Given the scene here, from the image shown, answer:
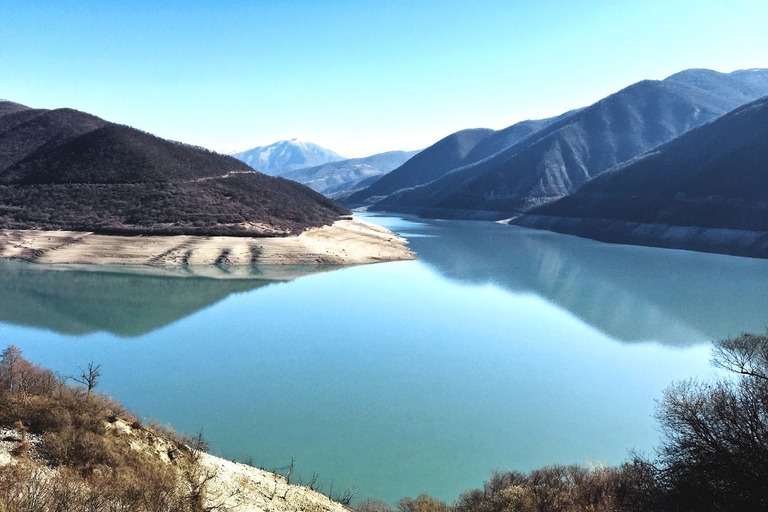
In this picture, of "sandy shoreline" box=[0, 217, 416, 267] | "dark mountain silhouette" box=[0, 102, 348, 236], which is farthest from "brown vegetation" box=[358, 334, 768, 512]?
"dark mountain silhouette" box=[0, 102, 348, 236]

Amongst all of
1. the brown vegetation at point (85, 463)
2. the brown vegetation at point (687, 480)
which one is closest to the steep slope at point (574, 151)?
the brown vegetation at point (687, 480)

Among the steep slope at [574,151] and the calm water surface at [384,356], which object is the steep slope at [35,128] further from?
the steep slope at [574,151]

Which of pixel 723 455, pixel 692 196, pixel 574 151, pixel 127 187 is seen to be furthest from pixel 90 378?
pixel 574 151

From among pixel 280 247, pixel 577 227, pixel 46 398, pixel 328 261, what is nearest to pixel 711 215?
pixel 577 227

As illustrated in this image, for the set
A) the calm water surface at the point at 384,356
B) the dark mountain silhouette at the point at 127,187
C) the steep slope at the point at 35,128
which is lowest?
the calm water surface at the point at 384,356

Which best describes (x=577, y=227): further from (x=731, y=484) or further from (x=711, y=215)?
(x=731, y=484)

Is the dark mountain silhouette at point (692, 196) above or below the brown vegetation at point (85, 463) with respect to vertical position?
above

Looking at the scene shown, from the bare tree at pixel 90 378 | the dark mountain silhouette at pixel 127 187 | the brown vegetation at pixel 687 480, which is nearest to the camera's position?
the brown vegetation at pixel 687 480
